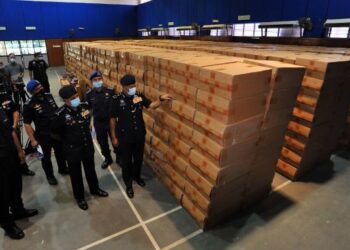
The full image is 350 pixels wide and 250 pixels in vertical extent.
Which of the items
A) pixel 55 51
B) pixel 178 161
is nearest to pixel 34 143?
pixel 178 161

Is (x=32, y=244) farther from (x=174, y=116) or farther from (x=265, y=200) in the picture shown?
(x=265, y=200)

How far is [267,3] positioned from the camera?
7922mm

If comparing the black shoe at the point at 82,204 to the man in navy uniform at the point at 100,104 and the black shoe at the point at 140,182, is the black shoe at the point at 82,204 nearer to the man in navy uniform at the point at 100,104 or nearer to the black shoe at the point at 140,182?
the black shoe at the point at 140,182

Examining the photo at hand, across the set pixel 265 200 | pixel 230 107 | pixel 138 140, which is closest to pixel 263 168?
pixel 265 200

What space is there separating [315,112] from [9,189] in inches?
164

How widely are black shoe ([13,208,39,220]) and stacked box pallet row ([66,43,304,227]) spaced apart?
186 centimetres

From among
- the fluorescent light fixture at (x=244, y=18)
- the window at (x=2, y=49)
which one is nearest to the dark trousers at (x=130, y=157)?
the fluorescent light fixture at (x=244, y=18)

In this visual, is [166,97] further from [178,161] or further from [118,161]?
[118,161]

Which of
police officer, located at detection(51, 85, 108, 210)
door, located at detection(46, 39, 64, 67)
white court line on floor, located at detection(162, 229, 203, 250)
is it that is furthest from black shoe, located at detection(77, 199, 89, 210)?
door, located at detection(46, 39, 64, 67)

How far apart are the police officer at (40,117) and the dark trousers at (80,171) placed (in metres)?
0.74

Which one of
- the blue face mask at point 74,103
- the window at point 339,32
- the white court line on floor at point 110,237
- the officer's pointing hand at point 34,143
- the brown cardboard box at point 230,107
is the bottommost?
the white court line on floor at point 110,237

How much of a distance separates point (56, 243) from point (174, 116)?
81.9 inches

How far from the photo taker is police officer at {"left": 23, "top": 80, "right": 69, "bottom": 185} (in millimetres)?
3436

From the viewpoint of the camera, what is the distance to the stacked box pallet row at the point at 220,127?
2.45 meters
